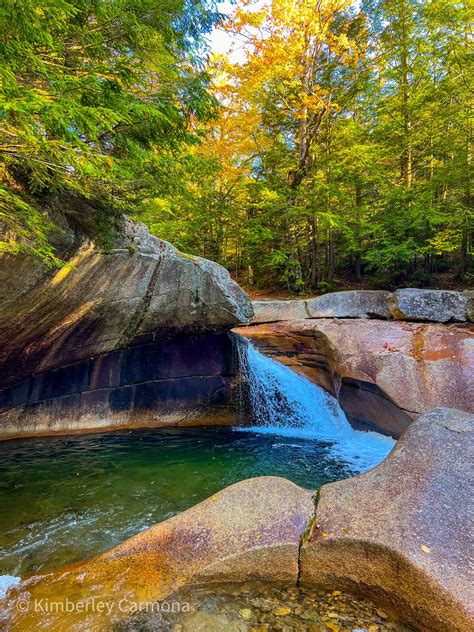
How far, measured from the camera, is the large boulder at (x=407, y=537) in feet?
8.18

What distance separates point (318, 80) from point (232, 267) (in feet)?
31.8

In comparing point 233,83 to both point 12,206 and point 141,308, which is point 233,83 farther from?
point 12,206

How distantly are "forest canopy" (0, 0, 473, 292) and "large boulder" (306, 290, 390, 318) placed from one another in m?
1.96

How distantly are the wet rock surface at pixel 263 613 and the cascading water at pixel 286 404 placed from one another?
5.20m

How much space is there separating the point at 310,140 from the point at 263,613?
50.4 feet

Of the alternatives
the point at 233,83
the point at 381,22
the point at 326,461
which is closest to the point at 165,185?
the point at 326,461

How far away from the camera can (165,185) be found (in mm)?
6059

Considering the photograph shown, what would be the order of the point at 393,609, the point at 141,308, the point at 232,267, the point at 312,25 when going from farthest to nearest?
1. the point at 232,267
2. the point at 312,25
3. the point at 141,308
4. the point at 393,609

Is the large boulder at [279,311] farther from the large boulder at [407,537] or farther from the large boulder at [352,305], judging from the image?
the large boulder at [407,537]

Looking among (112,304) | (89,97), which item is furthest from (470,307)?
(89,97)

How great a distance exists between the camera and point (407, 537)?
9.30 feet

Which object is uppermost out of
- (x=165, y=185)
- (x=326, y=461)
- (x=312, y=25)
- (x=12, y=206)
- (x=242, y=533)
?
(x=312, y=25)

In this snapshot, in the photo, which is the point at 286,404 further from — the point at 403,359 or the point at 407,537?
the point at 407,537

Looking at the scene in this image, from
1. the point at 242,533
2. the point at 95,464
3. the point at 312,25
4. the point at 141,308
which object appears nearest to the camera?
the point at 242,533
